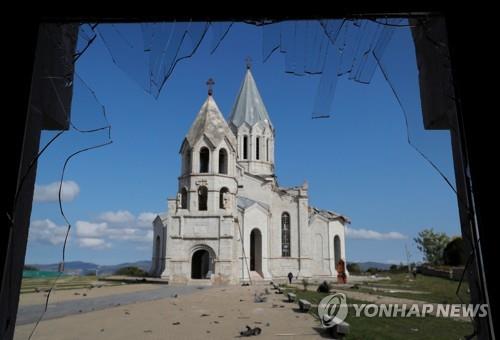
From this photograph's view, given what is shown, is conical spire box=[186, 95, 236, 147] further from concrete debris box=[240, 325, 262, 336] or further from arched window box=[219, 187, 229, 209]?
concrete debris box=[240, 325, 262, 336]

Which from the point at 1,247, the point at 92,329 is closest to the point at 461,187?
the point at 1,247

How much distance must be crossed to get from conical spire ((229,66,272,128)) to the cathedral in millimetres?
117

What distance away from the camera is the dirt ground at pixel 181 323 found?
25.8 ft

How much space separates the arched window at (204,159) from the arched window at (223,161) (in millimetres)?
1139

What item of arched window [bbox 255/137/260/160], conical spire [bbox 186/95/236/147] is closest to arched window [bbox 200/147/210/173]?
conical spire [bbox 186/95/236/147]

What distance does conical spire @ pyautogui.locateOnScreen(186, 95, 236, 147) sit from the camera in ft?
98.4

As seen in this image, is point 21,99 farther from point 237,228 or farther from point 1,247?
point 237,228

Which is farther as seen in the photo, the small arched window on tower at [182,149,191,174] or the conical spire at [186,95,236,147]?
the small arched window on tower at [182,149,191,174]

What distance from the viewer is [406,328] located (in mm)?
8062

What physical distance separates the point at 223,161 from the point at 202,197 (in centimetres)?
345

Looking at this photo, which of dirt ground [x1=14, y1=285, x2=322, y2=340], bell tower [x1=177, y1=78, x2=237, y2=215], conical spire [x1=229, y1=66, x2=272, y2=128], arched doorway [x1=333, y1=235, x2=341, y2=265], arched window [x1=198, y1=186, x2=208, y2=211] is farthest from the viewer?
conical spire [x1=229, y1=66, x2=272, y2=128]

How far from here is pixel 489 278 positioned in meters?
1.59

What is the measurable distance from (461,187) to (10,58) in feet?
7.80

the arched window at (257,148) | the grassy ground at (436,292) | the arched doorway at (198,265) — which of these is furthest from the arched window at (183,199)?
the grassy ground at (436,292)
